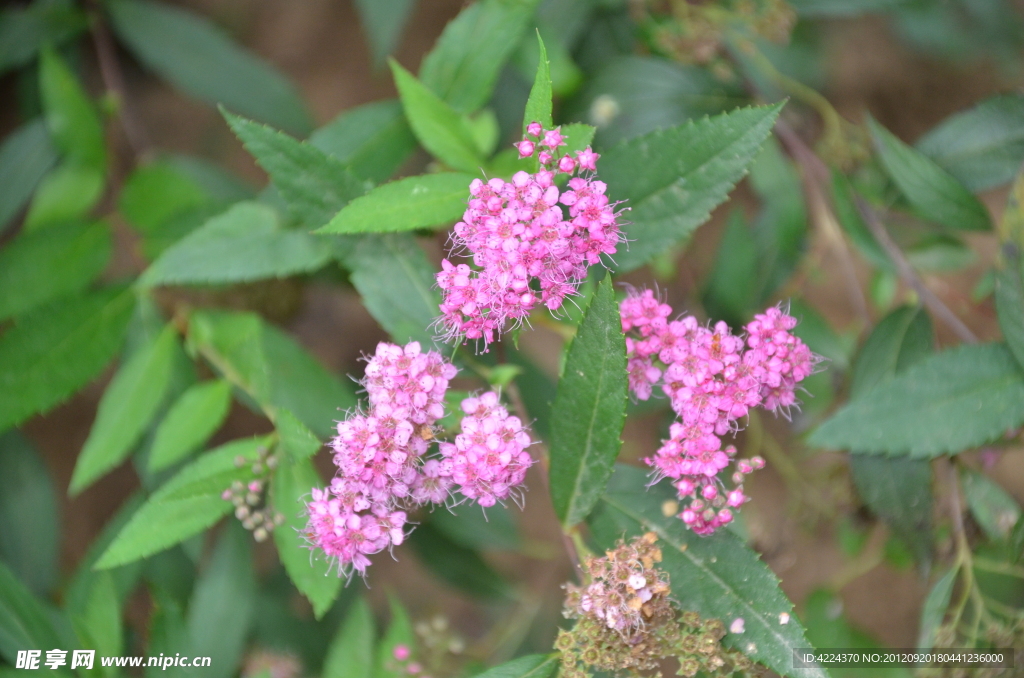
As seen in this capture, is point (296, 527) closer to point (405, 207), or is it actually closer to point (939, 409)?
point (405, 207)

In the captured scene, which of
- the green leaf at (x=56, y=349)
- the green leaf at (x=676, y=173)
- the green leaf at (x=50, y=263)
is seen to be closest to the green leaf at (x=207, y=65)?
the green leaf at (x=50, y=263)

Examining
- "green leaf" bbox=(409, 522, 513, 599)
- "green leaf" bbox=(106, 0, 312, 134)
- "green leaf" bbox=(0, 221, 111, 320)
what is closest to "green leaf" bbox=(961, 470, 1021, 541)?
"green leaf" bbox=(409, 522, 513, 599)

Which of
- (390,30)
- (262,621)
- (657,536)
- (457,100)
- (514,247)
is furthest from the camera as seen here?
(262,621)

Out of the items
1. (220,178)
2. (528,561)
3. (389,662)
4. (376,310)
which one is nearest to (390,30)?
(220,178)

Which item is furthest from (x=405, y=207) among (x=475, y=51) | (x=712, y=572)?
(x=712, y=572)

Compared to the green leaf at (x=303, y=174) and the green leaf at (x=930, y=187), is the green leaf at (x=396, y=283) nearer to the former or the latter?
the green leaf at (x=303, y=174)

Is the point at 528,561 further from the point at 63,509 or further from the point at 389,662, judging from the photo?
the point at 63,509

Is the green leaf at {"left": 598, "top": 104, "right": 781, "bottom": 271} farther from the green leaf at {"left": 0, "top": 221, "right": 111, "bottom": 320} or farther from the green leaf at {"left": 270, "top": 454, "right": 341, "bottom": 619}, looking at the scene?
the green leaf at {"left": 0, "top": 221, "right": 111, "bottom": 320}
